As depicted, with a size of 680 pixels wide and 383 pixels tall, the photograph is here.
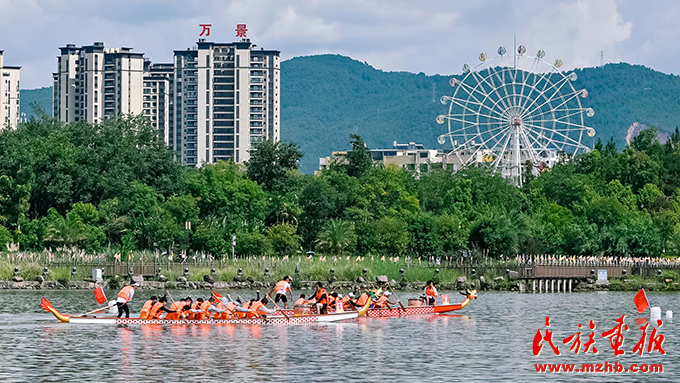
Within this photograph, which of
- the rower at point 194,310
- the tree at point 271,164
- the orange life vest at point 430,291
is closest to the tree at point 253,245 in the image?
the tree at point 271,164

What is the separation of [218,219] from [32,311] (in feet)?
121

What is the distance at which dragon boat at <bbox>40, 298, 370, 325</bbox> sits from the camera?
151 feet

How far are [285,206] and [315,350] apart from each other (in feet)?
165

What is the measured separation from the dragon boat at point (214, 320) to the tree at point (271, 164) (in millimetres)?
51732

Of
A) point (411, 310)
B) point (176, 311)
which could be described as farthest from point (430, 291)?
point (176, 311)

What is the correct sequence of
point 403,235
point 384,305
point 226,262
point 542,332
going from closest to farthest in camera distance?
point 542,332 < point 384,305 < point 226,262 < point 403,235

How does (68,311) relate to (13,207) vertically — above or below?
below

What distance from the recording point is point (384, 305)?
53.2 metres

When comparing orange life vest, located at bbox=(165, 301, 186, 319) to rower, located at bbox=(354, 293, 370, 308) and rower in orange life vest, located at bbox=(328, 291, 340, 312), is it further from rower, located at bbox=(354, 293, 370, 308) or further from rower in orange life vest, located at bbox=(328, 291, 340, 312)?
rower, located at bbox=(354, 293, 370, 308)

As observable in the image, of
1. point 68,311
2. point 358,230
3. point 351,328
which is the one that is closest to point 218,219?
point 358,230

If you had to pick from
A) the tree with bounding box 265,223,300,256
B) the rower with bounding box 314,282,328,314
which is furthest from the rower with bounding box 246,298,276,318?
the tree with bounding box 265,223,300,256

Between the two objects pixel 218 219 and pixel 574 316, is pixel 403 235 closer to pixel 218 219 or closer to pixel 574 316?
pixel 218 219

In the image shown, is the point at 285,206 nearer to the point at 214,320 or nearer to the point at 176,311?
the point at 214,320

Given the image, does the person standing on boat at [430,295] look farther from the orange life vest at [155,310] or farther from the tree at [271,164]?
the tree at [271,164]
